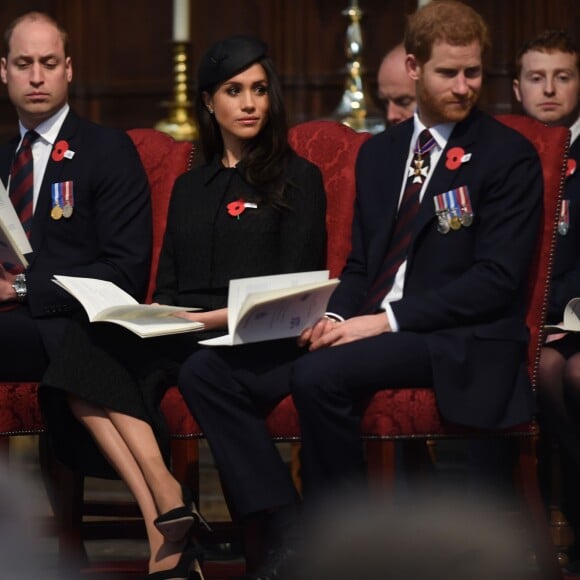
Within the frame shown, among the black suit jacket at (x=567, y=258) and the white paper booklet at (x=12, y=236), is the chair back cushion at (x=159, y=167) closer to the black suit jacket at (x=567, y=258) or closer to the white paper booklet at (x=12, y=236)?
the white paper booklet at (x=12, y=236)

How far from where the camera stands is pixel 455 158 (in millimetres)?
3836

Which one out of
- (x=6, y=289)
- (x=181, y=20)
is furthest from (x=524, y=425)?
(x=181, y=20)

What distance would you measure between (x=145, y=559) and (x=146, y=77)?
300 cm

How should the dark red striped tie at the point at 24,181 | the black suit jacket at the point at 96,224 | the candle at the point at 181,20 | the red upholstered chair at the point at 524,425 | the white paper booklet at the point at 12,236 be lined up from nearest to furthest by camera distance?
the red upholstered chair at the point at 524,425
the white paper booklet at the point at 12,236
the black suit jacket at the point at 96,224
the dark red striped tie at the point at 24,181
the candle at the point at 181,20

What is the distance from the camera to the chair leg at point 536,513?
144 inches

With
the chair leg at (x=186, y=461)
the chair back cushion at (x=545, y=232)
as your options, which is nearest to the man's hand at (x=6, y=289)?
the chair leg at (x=186, y=461)

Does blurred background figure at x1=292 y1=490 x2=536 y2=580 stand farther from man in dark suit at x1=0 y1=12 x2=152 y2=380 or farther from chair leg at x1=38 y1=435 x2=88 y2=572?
man in dark suit at x1=0 y1=12 x2=152 y2=380

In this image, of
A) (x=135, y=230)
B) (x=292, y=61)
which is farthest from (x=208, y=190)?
(x=292, y=61)

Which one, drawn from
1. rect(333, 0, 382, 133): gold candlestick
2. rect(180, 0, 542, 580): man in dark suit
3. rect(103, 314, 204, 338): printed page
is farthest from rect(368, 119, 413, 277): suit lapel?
rect(333, 0, 382, 133): gold candlestick

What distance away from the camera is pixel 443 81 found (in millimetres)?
3828

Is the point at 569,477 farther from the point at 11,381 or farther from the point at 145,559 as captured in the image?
the point at 11,381

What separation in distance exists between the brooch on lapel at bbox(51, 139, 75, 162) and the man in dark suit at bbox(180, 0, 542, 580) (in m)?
0.87

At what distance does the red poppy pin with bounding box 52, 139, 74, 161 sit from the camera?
4.30 metres

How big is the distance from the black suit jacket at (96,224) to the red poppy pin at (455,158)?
90cm
